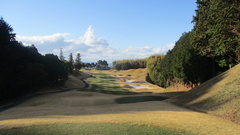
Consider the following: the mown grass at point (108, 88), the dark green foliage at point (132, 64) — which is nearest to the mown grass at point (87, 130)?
the mown grass at point (108, 88)

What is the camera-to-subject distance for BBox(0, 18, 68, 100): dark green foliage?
32719mm

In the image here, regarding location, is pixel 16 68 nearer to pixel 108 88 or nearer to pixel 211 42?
pixel 108 88

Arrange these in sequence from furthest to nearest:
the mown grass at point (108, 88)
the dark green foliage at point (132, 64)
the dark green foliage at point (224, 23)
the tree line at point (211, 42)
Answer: the dark green foliage at point (132, 64) < the mown grass at point (108, 88) < the tree line at point (211, 42) < the dark green foliage at point (224, 23)

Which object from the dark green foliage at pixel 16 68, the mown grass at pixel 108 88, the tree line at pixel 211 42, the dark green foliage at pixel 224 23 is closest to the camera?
the dark green foliage at pixel 224 23

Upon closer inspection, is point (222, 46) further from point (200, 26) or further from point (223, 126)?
point (223, 126)

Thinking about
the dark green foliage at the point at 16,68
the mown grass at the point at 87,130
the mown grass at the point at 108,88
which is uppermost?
the dark green foliage at the point at 16,68

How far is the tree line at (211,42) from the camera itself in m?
21.2

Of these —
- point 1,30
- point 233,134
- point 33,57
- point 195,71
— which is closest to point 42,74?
point 33,57

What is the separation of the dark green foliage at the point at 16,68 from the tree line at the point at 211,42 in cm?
3464

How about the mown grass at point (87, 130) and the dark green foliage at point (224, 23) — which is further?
the dark green foliage at point (224, 23)

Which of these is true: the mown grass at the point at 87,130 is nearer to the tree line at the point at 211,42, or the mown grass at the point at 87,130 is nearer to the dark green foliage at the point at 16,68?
the tree line at the point at 211,42

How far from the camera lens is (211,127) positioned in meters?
9.41

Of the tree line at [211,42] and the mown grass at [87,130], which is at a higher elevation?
the tree line at [211,42]

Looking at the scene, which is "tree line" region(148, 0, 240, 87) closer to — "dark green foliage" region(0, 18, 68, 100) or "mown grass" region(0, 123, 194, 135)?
"mown grass" region(0, 123, 194, 135)
